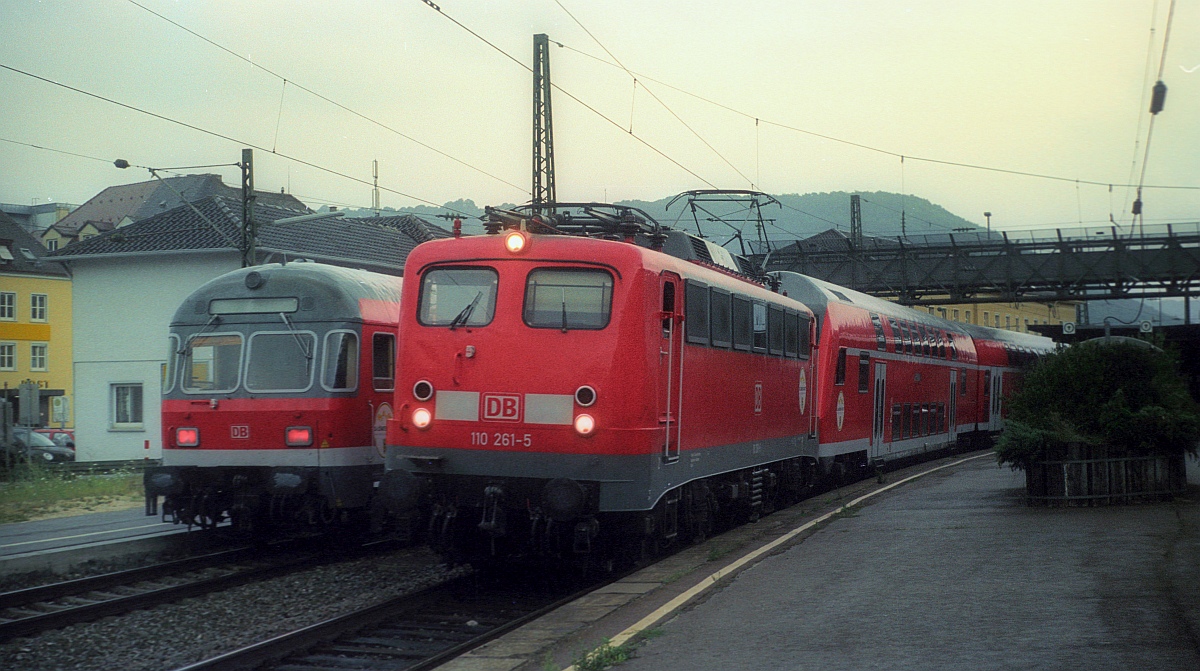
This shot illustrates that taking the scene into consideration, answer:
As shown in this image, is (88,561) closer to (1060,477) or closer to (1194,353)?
(1060,477)

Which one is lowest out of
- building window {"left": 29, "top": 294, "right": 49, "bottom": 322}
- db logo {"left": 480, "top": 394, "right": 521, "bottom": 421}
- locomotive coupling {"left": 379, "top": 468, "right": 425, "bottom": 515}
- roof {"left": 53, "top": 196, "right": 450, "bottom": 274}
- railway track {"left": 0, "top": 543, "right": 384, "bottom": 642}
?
railway track {"left": 0, "top": 543, "right": 384, "bottom": 642}

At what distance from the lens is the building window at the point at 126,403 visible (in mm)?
39594

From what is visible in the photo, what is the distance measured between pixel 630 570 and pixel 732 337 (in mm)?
2846

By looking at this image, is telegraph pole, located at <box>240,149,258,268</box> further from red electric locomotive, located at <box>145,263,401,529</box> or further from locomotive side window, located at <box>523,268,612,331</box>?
locomotive side window, located at <box>523,268,612,331</box>

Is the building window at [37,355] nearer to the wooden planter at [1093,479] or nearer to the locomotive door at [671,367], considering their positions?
the wooden planter at [1093,479]

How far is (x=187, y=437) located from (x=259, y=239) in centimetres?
2511

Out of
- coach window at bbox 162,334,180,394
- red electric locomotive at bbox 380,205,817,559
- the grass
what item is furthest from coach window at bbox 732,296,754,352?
the grass

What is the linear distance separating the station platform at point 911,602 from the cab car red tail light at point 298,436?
13.4 feet

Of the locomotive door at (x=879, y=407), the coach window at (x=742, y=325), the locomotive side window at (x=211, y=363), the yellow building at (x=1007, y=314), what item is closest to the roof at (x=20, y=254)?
the locomotive door at (x=879, y=407)

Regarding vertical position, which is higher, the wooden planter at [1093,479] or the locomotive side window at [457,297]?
the locomotive side window at [457,297]

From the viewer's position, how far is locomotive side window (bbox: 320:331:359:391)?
13.0 m

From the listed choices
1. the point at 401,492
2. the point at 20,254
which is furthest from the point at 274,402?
the point at 20,254

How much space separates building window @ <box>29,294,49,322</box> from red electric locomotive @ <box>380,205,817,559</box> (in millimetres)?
43053

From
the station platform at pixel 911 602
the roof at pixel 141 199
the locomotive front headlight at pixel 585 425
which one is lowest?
the station platform at pixel 911 602
